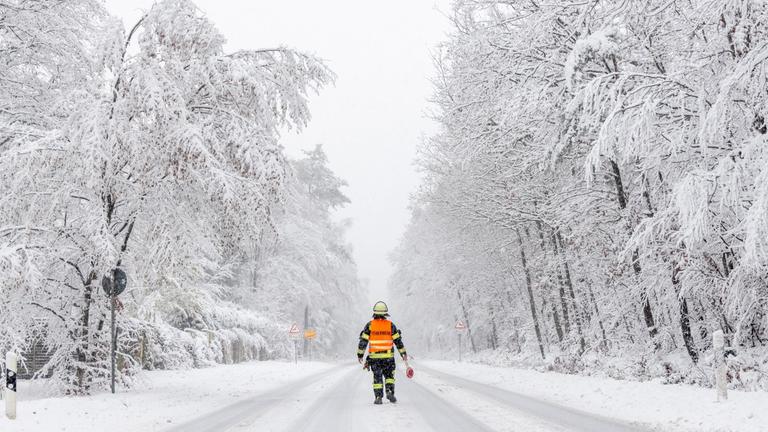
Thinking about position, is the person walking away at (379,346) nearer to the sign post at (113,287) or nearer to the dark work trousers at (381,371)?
the dark work trousers at (381,371)

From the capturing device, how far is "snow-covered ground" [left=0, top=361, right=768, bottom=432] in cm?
760

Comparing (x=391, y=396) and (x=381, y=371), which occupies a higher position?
(x=381, y=371)

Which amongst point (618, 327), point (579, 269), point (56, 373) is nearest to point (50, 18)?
point (56, 373)

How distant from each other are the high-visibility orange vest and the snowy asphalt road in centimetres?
100

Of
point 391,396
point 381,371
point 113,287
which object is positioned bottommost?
point 391,396

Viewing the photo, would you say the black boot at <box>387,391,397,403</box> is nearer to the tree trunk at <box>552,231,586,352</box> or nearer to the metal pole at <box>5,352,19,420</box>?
the metal pole at <box>5,352,19,420</box>

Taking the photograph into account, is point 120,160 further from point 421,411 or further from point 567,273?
point 567,273

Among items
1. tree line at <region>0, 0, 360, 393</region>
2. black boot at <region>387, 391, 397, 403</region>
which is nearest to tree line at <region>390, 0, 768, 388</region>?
tree line at <region>0, 0, 360, 393</region>

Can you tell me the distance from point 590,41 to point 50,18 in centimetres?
1140

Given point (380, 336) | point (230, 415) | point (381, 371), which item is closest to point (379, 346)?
point (380, 336)

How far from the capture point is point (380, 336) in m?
10.4

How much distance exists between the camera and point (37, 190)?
34.7 ft

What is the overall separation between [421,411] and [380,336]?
1571mm

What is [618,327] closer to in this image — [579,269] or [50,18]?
[579,269]
